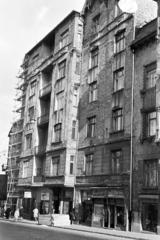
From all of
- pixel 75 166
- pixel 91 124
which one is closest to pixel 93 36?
pixel 91 124

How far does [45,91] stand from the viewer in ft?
142

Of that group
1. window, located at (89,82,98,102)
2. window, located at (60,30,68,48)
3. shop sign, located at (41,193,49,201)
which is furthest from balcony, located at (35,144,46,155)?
window, located at (60,30,68,48)

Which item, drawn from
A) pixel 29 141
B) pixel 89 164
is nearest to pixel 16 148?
pixel 29 141

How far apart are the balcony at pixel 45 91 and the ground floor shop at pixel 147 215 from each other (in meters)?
19.6

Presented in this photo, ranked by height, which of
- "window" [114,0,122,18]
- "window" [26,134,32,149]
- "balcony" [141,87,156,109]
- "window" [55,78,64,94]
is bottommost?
"window" [26,134,32,149]

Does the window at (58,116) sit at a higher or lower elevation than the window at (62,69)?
lower

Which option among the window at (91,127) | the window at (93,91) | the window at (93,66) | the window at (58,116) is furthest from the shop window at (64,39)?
the window at (91,127)

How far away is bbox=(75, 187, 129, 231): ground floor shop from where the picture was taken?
28.5 meters

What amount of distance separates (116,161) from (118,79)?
24.2ft

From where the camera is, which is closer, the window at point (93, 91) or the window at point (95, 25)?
the window at point (93, 91)

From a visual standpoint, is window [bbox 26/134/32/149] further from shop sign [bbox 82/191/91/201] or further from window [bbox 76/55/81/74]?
shop sign [bbox 82/191/91/201]

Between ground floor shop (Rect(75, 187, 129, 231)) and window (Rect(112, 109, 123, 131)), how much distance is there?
5.24m

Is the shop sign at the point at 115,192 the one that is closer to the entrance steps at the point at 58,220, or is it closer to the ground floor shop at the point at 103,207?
the ground floor shop at the point at 103,207

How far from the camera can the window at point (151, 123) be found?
26.9 m
